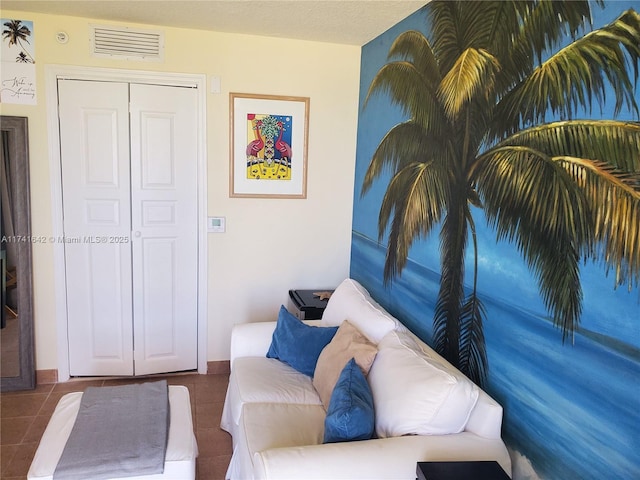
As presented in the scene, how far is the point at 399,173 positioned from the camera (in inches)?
110

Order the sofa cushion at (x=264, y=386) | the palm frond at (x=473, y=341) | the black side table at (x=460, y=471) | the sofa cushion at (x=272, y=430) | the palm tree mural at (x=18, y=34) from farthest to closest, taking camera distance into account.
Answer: the palm tree mural at (x=18, y=34) < the sofa cushion at (x=264, y=386) < the palm frond at (x=473, y=341) < the sofa cushion at (x=272, y=430) < the black side table at (x=460, y=471)

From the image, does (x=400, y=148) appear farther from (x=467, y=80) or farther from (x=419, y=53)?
(x=467, y=80)

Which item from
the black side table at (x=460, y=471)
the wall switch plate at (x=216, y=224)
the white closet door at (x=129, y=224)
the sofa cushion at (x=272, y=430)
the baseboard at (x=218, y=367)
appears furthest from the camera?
the baseboard at (x=218, y=367)

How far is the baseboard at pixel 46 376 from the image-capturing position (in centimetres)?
333

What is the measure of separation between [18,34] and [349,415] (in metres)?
3.05

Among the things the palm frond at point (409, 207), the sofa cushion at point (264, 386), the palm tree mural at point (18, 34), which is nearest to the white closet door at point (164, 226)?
the palm tree mural at point (18, 34)

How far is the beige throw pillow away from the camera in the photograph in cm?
214

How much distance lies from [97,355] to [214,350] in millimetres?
823

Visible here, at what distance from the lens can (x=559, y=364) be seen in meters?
1.59

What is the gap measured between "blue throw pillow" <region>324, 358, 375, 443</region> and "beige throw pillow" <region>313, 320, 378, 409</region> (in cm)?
22

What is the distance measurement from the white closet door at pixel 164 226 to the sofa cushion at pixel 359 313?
121 cm

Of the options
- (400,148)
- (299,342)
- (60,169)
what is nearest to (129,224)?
(60,169)

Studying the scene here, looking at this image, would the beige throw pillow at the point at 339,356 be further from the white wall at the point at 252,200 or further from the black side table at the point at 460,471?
the white wall at the point at 252,200

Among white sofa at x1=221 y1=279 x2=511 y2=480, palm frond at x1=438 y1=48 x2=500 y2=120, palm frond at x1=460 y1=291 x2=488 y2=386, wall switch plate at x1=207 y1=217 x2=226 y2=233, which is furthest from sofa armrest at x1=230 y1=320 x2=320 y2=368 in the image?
palm frond at x1=438 y1=48 x2=500 y2=120
